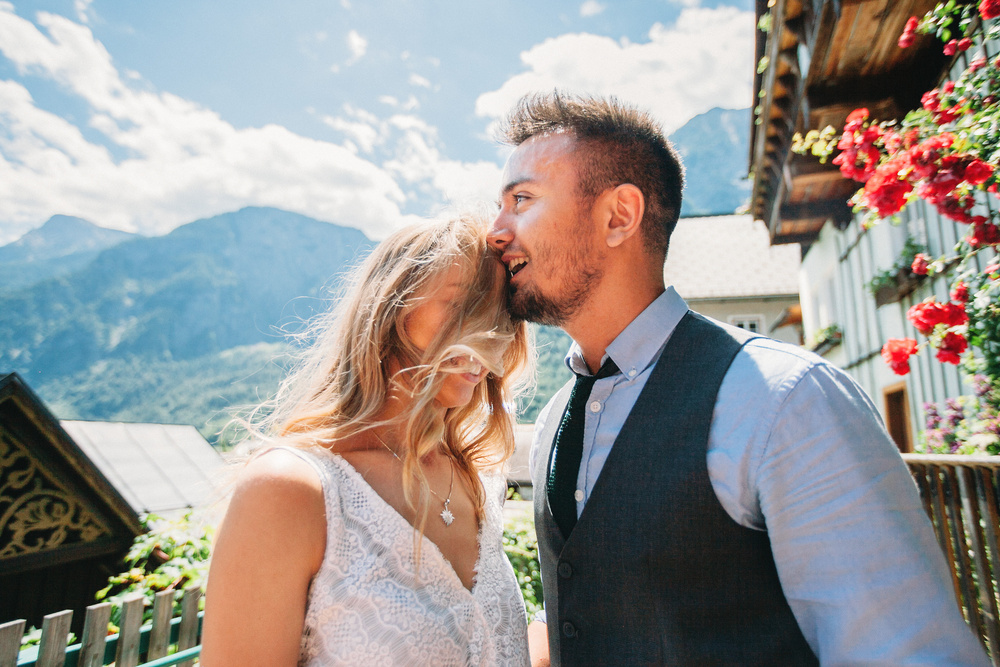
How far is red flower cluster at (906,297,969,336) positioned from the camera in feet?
10.5

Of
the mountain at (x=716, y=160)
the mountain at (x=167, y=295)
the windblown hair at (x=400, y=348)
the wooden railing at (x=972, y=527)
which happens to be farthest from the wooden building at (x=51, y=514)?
the mountain at (x=716, y=160)

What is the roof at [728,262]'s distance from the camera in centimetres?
1789

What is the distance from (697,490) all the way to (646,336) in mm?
511

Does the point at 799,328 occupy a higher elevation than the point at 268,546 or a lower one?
higher

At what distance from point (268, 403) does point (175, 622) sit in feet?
4.51

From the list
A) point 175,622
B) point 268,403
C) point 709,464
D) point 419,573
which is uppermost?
point 268,403

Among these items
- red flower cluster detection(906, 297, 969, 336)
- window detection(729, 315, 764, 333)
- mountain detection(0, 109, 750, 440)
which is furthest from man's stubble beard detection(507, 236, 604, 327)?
mountain detection(0, 109, 750, 440)

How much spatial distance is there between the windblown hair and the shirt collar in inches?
15.9

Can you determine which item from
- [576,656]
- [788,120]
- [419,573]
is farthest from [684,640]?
[788,120]

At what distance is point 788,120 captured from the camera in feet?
23.7

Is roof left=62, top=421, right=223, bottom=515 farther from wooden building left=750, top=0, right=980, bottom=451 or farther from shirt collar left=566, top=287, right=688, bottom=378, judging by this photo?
wooden building left=750, top=0, right=980, bottom=451

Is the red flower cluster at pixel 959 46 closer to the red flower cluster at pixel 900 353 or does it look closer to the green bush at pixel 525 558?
the red flower cluster at pixel 900 353

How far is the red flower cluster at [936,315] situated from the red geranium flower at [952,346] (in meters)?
0.09

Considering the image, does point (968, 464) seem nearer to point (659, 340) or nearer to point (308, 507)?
point (659, 340)
